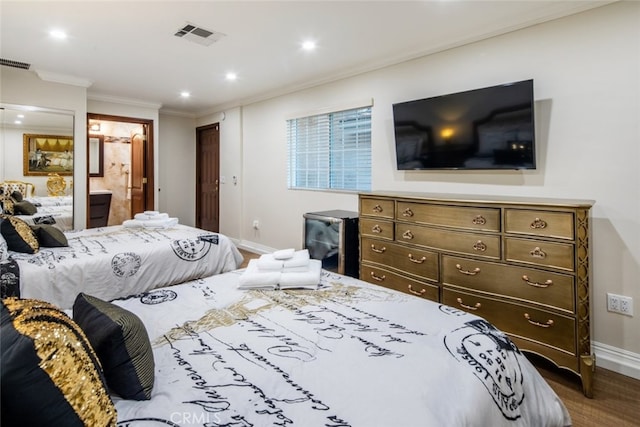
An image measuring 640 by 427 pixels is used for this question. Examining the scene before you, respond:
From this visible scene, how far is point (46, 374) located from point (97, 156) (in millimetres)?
6831

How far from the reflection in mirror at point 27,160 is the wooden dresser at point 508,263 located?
4165 mm

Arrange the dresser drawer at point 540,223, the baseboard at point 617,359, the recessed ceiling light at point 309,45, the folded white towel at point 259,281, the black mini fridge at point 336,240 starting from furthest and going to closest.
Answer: the black mini fridge at point 336,240 < the recessed ceiling light at point 309,45 < the baseboard at point 617,359 < the dresser drawer at point 540,223 < the folded white towel at point 259,281

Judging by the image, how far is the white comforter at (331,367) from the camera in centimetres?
93

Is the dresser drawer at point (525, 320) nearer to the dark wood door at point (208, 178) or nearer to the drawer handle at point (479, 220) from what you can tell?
the drawer handle at point (479, 220)

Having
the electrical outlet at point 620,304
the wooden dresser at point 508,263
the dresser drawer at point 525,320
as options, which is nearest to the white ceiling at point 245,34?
the wooden dresser at point 508,263

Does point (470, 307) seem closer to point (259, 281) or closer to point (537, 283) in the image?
point (537, 283)

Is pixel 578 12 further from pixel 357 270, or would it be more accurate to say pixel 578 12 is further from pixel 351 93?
pixel 357 270

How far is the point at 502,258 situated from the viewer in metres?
2.32

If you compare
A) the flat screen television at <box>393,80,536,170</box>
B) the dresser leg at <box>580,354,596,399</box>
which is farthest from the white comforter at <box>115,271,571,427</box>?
the flat screen television at <box>393,80,536,170</box>

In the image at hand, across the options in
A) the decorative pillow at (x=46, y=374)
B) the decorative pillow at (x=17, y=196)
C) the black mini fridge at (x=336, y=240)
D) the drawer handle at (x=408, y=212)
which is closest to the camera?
the decorative pillow at (x=46, y=374)

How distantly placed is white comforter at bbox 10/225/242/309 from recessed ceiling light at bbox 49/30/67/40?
1.85m

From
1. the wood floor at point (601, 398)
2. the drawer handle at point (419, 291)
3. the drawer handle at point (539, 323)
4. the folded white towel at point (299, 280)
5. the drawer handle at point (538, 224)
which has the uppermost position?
the drawer handle at point (538, 224)

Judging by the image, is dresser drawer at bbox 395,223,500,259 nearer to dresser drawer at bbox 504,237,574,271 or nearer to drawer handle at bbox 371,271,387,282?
dresser drawer at bbox 504,237,574,271

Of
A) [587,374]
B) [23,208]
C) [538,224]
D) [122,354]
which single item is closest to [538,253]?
[538,224]
